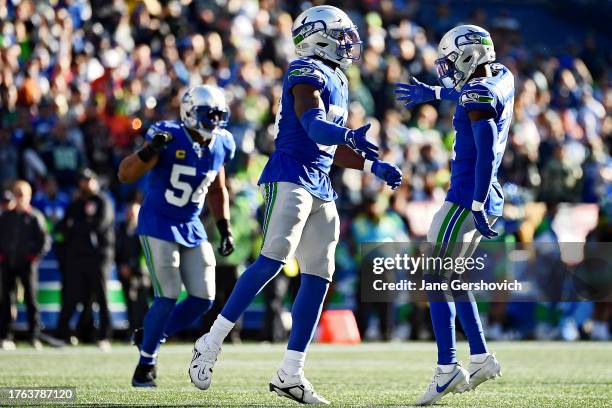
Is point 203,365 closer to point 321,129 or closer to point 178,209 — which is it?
point 321,129

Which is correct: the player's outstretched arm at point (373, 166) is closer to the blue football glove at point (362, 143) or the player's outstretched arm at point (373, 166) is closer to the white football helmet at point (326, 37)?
the blue football glove at point (362, 143)

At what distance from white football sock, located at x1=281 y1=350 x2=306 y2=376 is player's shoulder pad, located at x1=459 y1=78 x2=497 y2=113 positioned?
5.06 feet

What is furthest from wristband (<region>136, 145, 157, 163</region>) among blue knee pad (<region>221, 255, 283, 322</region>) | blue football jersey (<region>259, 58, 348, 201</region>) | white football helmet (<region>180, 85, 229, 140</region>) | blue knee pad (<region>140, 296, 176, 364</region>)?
blue knee pad (<region>221, 255, 283, 322</region>)

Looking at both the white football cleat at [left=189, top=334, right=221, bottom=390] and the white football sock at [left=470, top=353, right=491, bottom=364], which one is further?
the white football sock at [left=470, top=353, right=491, bottom=364]

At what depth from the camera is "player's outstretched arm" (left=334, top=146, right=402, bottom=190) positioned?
6375 millimetres

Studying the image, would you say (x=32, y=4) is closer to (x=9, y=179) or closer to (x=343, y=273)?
(x=9, y=179)

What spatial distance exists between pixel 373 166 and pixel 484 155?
682 millimetres

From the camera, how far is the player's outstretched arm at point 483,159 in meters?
6.86

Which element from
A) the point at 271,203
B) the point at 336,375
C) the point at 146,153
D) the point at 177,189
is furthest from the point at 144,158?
the point at 336,375

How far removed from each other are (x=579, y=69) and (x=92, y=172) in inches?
403

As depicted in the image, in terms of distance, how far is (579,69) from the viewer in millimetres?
21719

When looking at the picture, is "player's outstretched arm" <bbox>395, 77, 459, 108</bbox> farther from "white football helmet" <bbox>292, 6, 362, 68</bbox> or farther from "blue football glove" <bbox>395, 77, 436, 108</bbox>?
"white football helmet" <bbox>292, 6, 362, 68</bbox>

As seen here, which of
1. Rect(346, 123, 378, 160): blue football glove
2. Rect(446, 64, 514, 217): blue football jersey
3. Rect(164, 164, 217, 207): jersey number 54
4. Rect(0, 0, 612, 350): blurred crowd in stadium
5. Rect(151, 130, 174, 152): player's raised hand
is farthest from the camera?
Rect(0, 0, 612, 350): blurred crowd in stadium

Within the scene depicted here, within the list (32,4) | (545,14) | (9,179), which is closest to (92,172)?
(9,179)
